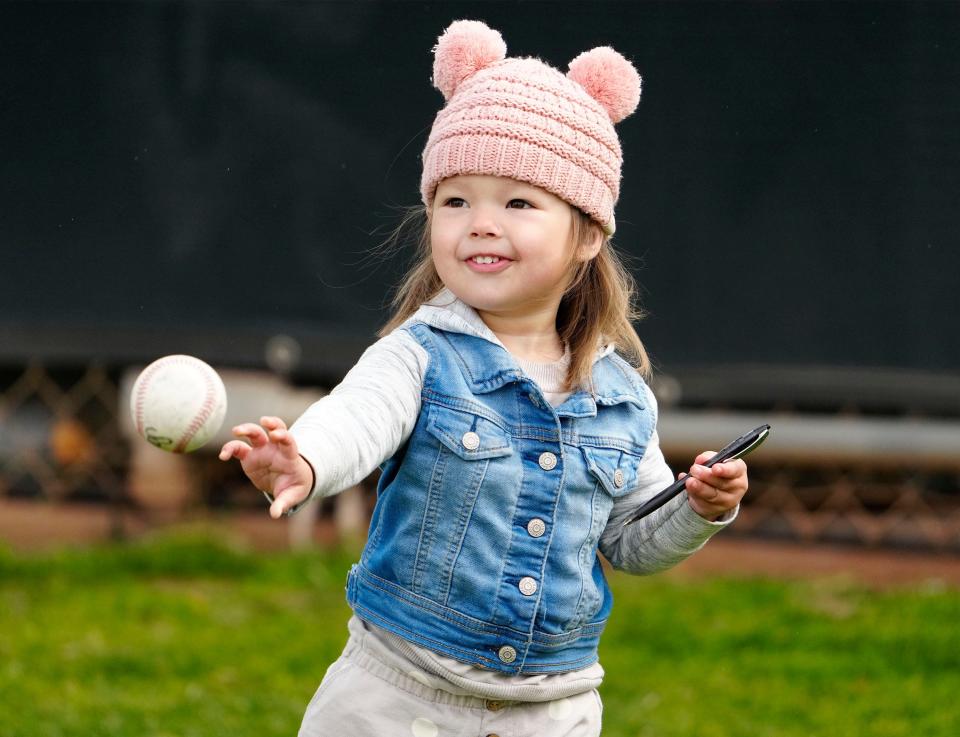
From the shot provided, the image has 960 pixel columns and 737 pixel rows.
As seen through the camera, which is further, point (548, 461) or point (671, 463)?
point (671, 463)

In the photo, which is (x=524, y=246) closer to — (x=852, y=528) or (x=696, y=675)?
(x=696, y=675)

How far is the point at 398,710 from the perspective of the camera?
2254 millimetres

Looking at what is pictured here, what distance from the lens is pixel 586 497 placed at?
2318 millimetres

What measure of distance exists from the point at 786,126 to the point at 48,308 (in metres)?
3.01

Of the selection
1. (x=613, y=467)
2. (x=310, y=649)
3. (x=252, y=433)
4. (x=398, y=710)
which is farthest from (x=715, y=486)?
(x=310, y=649)

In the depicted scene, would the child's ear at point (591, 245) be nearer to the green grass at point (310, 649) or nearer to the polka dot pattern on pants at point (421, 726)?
the polka dot pattern on pants at point (421, 726)

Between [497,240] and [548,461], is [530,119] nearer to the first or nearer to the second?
[497,240]

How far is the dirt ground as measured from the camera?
5586 mm

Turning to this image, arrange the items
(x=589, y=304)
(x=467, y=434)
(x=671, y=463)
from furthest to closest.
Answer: (x=671, y=463) < (x=589, y=304) < (x=467, y=434)

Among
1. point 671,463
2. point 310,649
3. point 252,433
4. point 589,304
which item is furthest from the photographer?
point 671,463

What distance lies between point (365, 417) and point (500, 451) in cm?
26

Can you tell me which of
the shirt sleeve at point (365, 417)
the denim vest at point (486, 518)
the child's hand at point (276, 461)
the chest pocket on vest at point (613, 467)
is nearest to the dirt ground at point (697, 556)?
the chest pocket on vest at point (613, 467)

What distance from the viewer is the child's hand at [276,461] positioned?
5.94 ft

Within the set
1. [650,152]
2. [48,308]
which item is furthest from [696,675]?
[48,308]
